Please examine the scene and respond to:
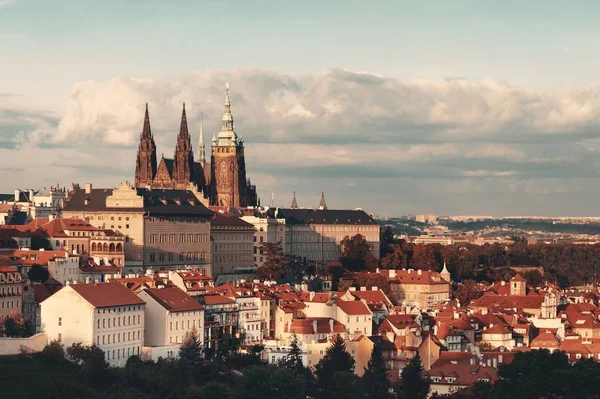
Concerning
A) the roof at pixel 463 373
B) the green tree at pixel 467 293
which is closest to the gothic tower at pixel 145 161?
the green tree at pixel 467 293

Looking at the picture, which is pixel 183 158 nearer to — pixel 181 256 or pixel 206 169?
pixel 206 169

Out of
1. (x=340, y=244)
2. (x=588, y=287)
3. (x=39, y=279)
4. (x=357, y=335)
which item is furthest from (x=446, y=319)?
(x=588, y=287)

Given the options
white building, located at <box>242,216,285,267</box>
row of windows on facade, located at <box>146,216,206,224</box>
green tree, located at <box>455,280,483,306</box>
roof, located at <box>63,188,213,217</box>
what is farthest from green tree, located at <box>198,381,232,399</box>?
white building, located at <box>242,216,285,267</box>

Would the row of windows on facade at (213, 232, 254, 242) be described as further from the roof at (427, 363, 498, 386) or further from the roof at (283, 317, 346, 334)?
the roof at (427, 363, 498, 386)

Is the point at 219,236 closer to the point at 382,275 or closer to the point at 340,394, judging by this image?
the point at 382,275

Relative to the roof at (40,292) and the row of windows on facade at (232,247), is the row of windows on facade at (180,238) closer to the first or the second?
the row of windows on facade at (232,247)

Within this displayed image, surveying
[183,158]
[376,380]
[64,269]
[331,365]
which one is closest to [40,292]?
[64,269]
